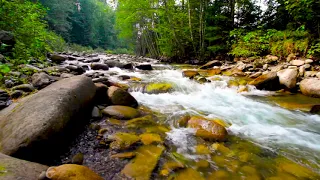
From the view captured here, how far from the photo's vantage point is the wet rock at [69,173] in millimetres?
1733

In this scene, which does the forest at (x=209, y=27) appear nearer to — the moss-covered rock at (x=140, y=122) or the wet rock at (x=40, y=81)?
the wet rock at (x=40, y=81)

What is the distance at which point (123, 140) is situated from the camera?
2.91 m

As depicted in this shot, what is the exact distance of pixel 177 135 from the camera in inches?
130

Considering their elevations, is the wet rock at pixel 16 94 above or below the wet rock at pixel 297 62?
below

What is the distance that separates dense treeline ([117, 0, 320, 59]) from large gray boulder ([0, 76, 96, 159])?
8313mm

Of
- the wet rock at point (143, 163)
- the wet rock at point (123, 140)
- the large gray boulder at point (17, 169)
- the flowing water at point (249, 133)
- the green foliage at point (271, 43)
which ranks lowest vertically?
the flowing water at point (249, 133)

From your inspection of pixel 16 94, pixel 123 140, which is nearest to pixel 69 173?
pixel 123 140

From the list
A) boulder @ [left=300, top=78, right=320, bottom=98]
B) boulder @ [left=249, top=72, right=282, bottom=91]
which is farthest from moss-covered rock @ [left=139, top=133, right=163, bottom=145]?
boulder @ [left=300, top=78, right=320, bottom=98]

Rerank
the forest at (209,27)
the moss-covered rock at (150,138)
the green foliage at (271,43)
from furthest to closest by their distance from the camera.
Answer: the green foliage at (271,43)
the forest at (209,27)
the moss-covered rock at (150,138)

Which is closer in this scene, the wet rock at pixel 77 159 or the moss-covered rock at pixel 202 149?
the wet rock at pixel 77 159

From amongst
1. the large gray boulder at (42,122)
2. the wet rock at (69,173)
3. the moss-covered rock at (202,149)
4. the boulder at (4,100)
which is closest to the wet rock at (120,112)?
the large gray boulder at (42,122)

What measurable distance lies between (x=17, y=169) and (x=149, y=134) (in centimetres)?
185

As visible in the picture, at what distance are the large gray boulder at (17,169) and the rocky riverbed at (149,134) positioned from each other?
0.01 m

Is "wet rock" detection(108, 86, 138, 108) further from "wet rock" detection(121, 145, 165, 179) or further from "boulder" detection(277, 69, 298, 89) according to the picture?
"boulder" detection(277, 69, 298, 89)
